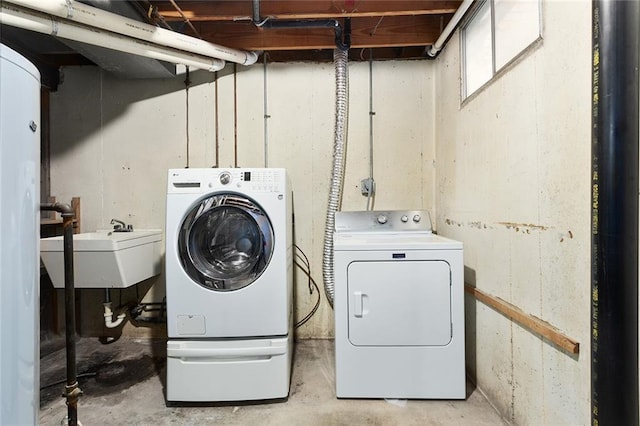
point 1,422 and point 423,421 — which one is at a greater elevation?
point 1,422

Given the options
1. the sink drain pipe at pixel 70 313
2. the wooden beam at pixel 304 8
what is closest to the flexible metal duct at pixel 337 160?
the wooden beam at pixel 304 8

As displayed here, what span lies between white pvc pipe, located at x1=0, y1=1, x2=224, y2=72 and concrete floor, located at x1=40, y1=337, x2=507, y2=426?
6.39 ft

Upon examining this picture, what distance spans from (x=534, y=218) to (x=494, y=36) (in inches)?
38.9

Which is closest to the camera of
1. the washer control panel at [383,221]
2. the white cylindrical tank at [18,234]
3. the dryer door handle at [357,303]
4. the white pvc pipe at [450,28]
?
the white cylindrical tank at [18,234]

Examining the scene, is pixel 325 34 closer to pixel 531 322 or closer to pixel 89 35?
pixel 89 35

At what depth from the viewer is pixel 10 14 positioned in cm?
135

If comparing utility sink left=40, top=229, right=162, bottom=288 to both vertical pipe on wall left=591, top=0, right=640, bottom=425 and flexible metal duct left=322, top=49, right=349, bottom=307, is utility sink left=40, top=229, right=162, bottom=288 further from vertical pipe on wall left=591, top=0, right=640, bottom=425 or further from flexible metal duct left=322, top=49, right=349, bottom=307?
vertical pipe on wall left=591, top=0, right=640, bottom=425

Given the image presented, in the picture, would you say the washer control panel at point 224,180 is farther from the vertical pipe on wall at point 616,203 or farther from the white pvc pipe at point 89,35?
the vertical pipe on wall at point 616,203

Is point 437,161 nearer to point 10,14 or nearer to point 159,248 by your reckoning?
point 159,248

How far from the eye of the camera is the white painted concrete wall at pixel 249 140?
89.1 inches

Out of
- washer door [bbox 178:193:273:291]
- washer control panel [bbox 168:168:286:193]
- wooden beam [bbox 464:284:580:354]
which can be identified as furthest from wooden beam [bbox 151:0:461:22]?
wooden beam [bbox 464:284:580:354]

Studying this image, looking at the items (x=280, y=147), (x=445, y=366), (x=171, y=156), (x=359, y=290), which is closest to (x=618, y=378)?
(x=445, y=366)

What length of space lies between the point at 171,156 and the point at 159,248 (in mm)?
729

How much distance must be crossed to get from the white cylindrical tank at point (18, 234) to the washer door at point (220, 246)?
72 cm
